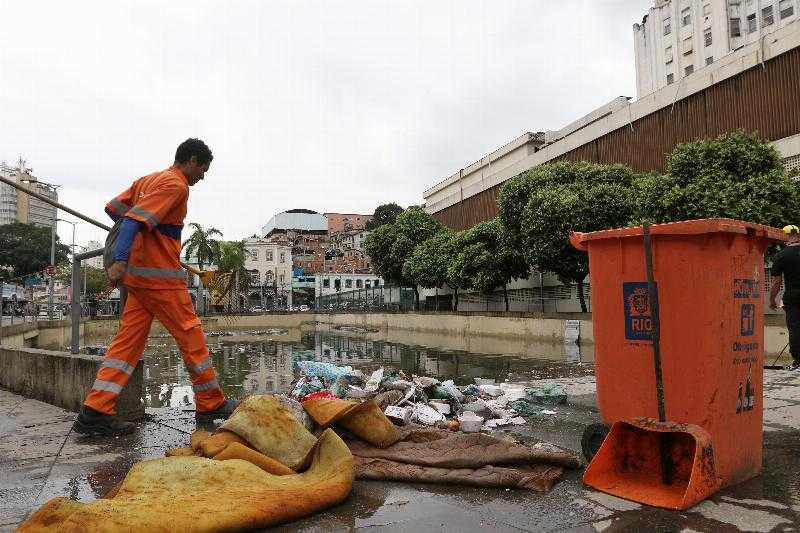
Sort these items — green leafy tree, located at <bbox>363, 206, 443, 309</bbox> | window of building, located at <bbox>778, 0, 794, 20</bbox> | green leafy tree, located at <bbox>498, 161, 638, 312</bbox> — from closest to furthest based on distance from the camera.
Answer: green leafy tree, located at <bbox>498, 161, 638, 312</bbox>, green leafy tree, located at <bbox>363, 206, 443, 309</bbox>, window of building, located at <bbox>778, 0, 794, 20</bbox>

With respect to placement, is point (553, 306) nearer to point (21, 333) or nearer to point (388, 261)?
point (388, 261)

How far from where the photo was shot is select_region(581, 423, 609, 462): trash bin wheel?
298 cm

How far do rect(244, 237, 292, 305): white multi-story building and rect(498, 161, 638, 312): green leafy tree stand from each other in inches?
2498

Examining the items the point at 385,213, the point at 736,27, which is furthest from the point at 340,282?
the point at 736,27

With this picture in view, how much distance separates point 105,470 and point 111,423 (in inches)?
29.6

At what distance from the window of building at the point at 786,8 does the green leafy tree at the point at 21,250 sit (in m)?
73.7

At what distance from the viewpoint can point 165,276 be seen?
3688mm

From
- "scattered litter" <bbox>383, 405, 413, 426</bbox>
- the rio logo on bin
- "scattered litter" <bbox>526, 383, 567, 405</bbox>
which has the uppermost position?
the rio logo on bin

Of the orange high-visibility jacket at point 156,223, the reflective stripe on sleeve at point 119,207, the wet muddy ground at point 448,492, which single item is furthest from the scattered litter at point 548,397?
the reflective stripe on sleeve at point 119,207

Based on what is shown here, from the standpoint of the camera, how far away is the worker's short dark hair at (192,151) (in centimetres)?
388

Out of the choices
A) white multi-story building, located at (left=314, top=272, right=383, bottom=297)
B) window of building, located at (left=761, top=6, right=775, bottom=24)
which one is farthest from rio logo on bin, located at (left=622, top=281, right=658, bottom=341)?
white multi-story building, located at (left=314, top=272, right=383, bottom=297)

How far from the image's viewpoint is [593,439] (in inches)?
119

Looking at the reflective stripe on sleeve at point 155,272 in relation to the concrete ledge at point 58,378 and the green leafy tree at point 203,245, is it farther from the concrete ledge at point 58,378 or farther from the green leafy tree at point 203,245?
the green leafy tree at point 203,245

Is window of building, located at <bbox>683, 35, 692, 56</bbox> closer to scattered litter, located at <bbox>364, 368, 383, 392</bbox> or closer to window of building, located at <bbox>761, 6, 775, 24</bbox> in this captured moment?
window of building, located at <bbox>761, 6, 775, 24</bbox>
